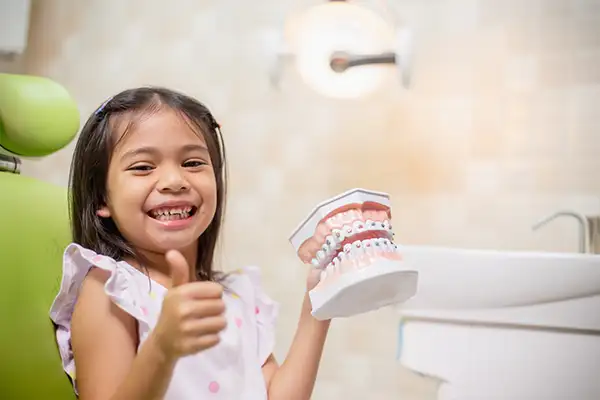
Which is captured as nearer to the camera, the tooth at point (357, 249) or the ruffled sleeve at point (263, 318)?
the tooth at point (357, 249)

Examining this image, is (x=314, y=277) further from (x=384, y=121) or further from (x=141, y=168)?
(x=384, y=121)

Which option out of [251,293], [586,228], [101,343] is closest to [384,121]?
[586,228]

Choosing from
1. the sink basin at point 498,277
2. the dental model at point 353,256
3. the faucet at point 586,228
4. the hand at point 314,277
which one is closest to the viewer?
the dental model at point 353,256

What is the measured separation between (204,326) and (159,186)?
21 centimetres

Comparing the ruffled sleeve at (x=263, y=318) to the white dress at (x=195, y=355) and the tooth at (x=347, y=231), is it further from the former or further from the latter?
the tooth at (x=347, y=231)

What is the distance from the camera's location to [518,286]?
901 mm

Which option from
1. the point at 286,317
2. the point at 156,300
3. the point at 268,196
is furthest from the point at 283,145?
the point at 156,300

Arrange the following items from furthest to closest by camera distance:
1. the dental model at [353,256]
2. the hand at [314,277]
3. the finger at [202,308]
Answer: the hand at [314,277], the dental model at [353,256], the finger at [202,308]

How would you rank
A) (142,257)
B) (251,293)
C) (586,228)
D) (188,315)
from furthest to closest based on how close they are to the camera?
1. (586,228)
2. (251,293)
3. (142,257)
4. (188,315)

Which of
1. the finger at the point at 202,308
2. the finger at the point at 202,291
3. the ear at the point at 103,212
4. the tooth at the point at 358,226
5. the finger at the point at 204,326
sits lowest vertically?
the finger at the point at 204,326

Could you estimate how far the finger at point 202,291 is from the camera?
1.77 feet

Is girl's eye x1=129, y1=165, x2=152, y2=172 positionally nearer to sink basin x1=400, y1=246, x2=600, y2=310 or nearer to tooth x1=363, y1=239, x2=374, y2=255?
tooth x1=363, y1=239, x2=374, y2=255

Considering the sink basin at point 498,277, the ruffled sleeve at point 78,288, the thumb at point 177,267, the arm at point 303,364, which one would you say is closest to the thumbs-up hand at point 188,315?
the thumb at point 177,267

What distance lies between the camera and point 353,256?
65 centimetres
